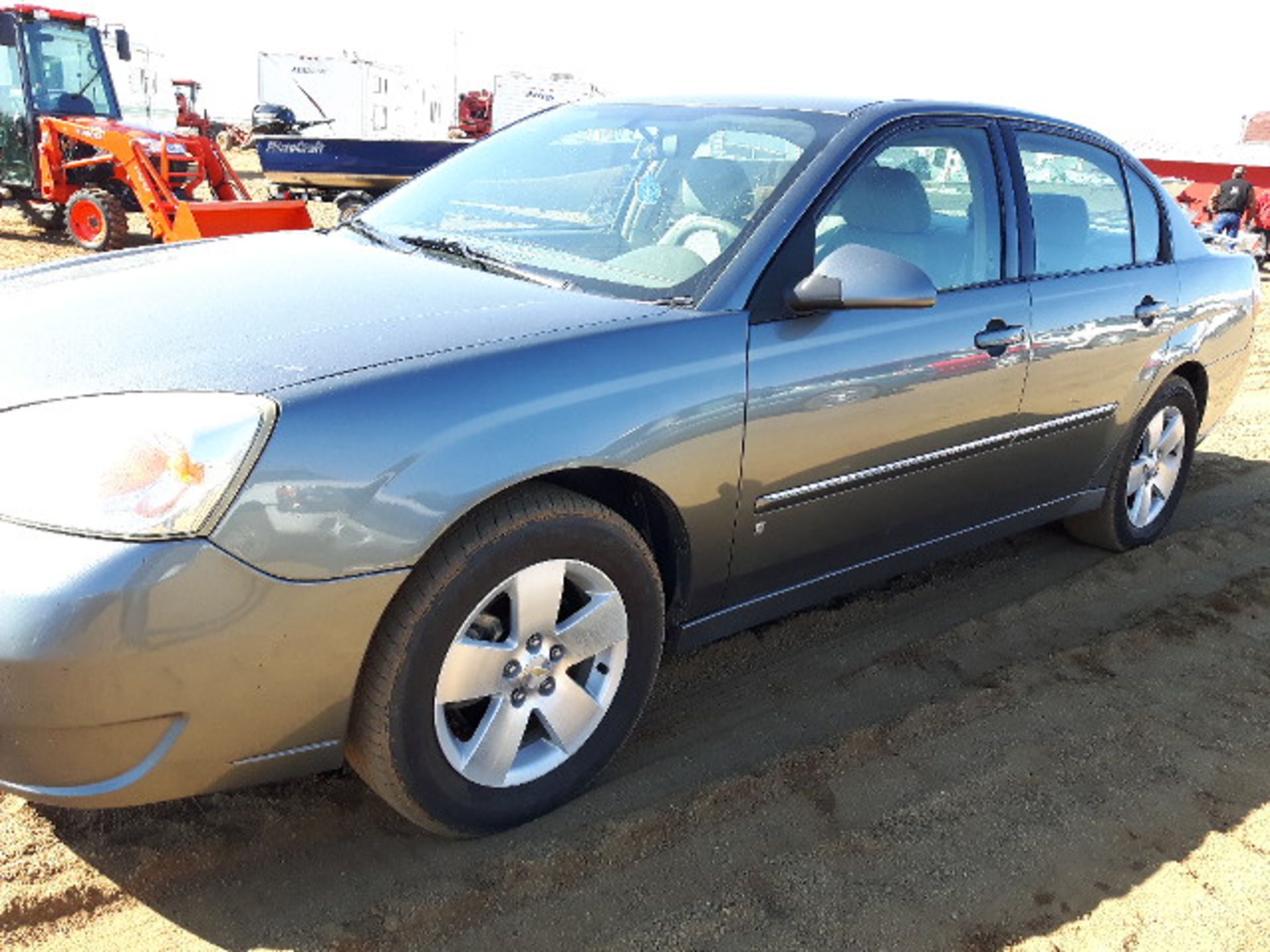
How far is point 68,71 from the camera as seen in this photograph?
41.7 feet

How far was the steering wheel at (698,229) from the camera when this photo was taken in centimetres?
279

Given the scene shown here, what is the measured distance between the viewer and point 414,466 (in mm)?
2055

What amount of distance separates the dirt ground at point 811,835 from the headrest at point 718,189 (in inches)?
53.1

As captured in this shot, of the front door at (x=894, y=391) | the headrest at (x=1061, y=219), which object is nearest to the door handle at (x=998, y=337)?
the front door at (x=894, y=391)

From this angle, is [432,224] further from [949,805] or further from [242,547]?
[949,805]

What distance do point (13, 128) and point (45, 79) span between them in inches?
26.4

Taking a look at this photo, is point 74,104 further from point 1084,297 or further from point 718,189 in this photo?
point 1084,297

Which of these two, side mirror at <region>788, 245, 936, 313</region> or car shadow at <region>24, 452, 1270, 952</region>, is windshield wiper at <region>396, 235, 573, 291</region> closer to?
side mirror at <region>788, 245, 936, 313</region>

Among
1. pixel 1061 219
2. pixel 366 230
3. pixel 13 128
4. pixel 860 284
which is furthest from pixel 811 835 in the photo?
pixel 13 128

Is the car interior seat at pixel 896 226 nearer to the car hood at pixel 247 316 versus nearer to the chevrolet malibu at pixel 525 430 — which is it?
the chevrolet malibu at pixel 525 430

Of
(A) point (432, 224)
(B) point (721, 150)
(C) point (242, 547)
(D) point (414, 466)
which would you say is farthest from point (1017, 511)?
(C) point (242, 547)

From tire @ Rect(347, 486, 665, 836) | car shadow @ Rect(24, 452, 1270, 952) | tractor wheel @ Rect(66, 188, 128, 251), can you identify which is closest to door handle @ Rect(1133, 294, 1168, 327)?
car shadow @ Rect(24, 452, 1270, 952)

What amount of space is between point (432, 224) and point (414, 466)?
54.5 inches

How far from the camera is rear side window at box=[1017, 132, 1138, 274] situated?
141 inches
